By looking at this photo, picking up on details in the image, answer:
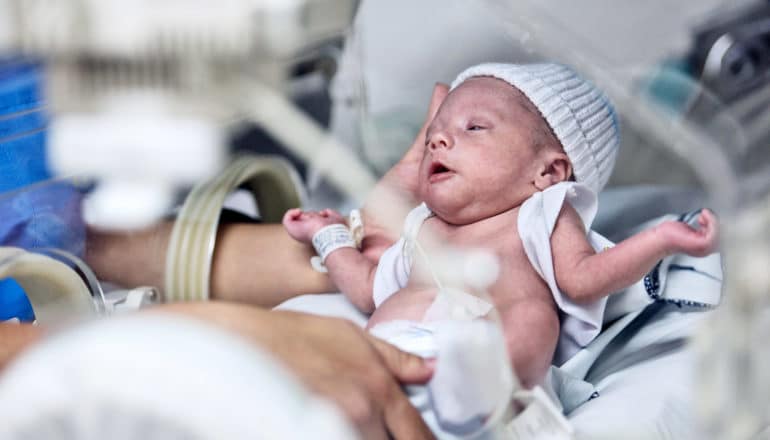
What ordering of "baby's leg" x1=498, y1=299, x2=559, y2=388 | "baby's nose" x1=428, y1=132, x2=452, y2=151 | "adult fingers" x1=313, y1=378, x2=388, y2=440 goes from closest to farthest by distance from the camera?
"adult fingers" x1=313, y1=378, x2=388, y2=440
"baby's leg" x1=498, y1=299, x2=559, y2=388
"baby's nose" x1=428, y1=132, x2=452, y2=151

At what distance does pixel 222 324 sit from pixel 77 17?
231 mm

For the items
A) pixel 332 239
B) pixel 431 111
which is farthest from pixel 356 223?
pixel 431 111

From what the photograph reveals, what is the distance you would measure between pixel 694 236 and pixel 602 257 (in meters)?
0.07

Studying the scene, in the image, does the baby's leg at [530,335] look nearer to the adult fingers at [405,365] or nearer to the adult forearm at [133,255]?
the adult fingers at [405,365]

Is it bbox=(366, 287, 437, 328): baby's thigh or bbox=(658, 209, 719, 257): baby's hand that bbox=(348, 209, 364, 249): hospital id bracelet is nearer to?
bbox=(366, 287, 437, 328): baby's thigh

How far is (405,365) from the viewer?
571 millimetres

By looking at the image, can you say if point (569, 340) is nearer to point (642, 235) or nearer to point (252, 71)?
point (642, 235)

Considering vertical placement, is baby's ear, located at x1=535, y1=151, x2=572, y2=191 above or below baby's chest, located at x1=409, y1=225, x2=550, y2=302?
above

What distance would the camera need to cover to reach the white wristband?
71 centimetres

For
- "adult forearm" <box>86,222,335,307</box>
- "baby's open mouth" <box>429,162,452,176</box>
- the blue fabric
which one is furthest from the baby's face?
the blue fabric

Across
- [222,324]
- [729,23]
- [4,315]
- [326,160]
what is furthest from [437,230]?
[729,23]

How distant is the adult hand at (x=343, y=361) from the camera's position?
516 mm

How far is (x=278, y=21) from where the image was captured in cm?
62

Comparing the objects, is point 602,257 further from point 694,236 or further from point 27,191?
point 27,191
